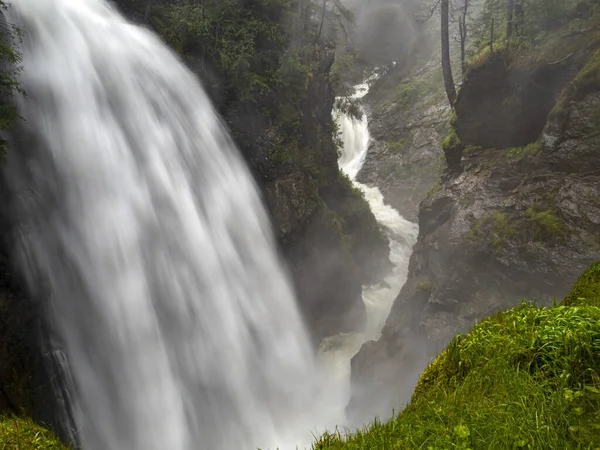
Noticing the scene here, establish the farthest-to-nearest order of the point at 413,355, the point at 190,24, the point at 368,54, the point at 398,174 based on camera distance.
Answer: the point at 368,54 → the point at 398,174 → the point at 190,24 → the point at 413,355

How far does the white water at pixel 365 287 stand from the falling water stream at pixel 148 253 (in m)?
0.36

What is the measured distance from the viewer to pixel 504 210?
1116 cm

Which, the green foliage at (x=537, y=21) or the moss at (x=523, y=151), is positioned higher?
the green foliage at (x=537, y=21)

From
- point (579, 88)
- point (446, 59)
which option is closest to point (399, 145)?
point (446, 59)

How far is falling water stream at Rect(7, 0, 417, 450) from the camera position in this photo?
7.75 m

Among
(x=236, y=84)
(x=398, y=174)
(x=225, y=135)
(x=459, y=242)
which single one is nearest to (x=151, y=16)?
(x=236, y=84)

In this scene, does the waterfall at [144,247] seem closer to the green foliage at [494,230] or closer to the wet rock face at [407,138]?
the green foliage at [494,230]

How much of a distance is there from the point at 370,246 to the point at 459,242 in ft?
23.6

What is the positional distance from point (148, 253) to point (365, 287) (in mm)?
12071

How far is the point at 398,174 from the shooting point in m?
25.9

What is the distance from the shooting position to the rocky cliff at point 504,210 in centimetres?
946

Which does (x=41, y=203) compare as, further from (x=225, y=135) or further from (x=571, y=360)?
(x=571, y=360)

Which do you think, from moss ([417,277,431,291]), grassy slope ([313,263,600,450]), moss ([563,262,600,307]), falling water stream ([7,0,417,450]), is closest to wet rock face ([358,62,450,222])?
moss ([417,277,431,291])

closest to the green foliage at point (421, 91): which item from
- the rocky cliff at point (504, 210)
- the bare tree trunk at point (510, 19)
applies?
the bare tree trunk at point (510, 19)
